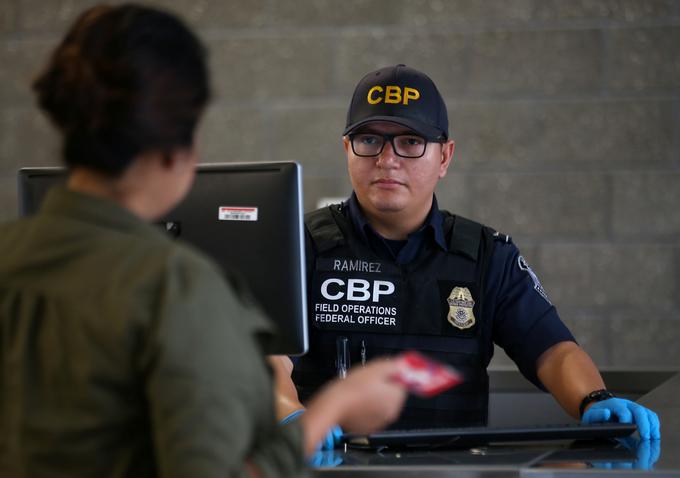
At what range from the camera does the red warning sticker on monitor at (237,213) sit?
1.48 m

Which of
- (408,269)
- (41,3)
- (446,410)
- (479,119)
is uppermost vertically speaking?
(41,3)

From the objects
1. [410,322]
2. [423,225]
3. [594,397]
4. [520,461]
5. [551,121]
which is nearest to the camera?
[520,461]

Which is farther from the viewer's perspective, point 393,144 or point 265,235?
point 393,144

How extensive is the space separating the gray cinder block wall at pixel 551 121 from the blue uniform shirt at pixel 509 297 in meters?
1.06

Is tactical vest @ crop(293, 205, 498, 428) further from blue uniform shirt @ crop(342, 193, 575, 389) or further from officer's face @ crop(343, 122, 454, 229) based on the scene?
officer's face @ crop(343, 122, 454, 229)

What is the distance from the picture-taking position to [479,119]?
3.11 meters

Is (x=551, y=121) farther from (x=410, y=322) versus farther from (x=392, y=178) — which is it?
(x=410, y=322)

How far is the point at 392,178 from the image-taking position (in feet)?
6.62

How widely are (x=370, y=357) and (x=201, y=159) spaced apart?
1.44m

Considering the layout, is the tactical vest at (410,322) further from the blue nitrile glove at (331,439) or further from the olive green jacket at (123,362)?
the olive green jacket at (123,362)

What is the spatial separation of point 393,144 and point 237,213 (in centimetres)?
64

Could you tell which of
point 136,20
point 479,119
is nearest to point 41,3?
point 479,119

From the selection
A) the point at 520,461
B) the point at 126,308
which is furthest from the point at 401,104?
the point at 126,308

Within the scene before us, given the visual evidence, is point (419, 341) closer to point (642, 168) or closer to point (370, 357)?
point (370, 357)
